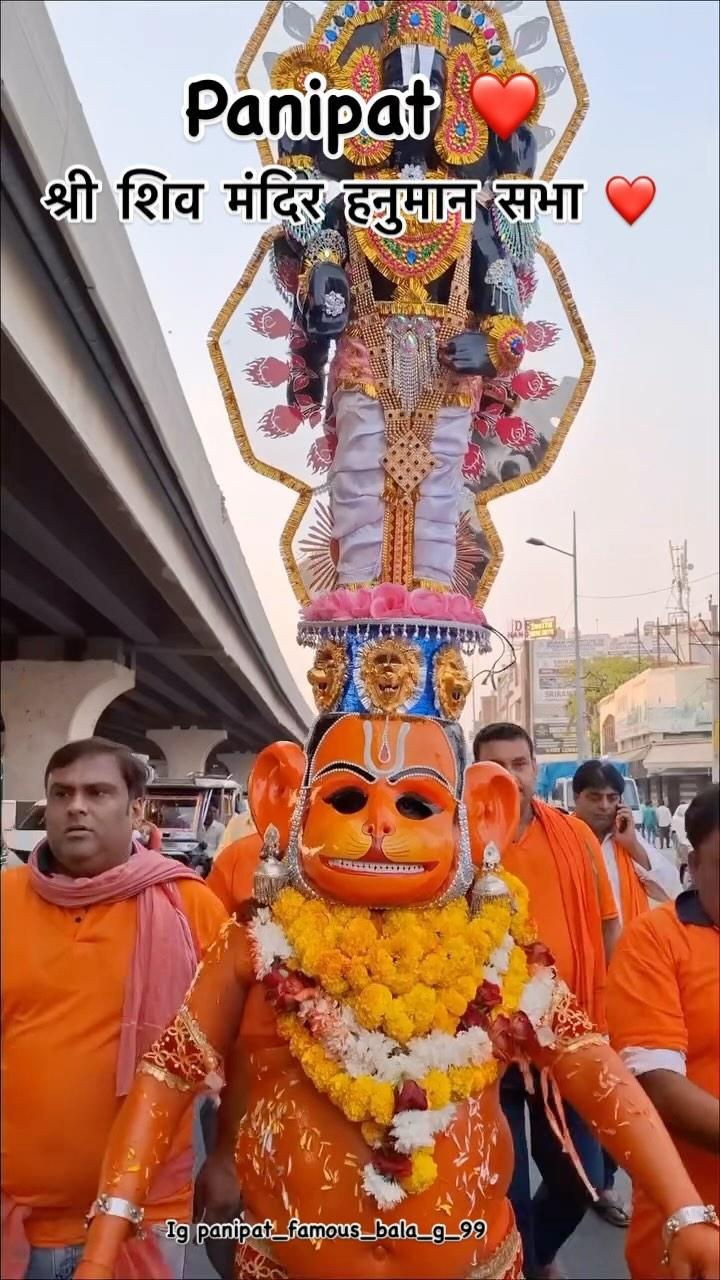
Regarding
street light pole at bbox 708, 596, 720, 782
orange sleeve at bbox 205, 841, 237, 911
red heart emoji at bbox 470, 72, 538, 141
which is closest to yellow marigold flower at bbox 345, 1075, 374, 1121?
orange sleeve at bbox 205, 841, 237, 911

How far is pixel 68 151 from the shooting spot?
4.80m

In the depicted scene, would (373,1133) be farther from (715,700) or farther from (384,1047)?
(715,700)

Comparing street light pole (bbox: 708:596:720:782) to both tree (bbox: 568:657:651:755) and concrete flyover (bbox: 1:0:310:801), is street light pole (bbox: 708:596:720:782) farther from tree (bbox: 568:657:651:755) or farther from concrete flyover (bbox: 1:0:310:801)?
concrete flyover (bbox: 1:0:310:801)

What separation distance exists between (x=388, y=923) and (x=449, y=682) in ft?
1.96

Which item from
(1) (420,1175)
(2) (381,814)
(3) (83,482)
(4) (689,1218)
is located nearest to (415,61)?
(2) (381,814)

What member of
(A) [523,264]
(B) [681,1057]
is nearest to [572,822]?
(B) [681,1057]

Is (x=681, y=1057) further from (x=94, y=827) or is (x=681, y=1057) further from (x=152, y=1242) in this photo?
(x=94, y=827)

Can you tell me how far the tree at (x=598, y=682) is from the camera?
42.3m

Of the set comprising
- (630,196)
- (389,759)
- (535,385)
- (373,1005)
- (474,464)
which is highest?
(630,196)

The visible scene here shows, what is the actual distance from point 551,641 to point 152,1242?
4286 centimetres

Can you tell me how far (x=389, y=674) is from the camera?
8.19 feet

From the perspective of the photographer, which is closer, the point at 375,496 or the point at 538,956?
the point at 538,956

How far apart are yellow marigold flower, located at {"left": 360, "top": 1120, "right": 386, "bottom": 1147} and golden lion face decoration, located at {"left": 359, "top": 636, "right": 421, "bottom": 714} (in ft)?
2.87

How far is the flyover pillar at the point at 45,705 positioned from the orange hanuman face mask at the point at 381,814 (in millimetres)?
10073
